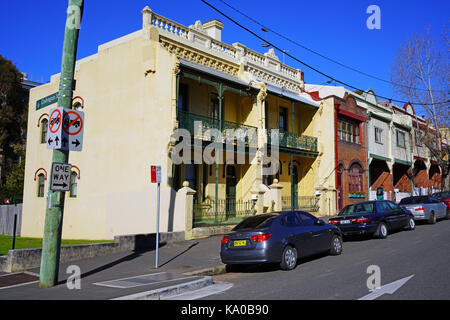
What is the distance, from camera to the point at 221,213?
1752 centimetres

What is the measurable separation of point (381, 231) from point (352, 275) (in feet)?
22.5

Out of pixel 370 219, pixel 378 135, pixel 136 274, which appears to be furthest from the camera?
pixel 378 135

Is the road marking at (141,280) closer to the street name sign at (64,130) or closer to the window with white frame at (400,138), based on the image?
the street name sign at (64,130)

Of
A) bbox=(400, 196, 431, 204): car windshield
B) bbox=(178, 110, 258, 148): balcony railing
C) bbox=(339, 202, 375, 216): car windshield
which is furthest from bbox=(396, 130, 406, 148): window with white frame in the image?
bbox=(339, 202, 375, 216): car windshield

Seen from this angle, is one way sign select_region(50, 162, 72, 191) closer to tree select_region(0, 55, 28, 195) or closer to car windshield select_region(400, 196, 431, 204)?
car windshield select_region(400, 196, 431, 204)

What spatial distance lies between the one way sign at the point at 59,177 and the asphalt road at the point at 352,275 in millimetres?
3752

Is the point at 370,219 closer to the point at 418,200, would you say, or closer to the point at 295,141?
the point at 418,200

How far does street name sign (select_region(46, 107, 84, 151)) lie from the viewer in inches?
329

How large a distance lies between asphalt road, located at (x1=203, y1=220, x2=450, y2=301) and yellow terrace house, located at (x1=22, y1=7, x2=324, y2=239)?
6.40 meters

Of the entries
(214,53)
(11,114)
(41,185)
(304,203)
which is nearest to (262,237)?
(214,53)

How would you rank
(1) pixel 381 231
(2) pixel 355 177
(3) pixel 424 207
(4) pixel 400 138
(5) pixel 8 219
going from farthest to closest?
1. (4) pixel 400 138
2. (2) pixel 355 177
3. (5) pixel 8 219
4. (3) pixel 424 207
5. (1) pixel 381 231

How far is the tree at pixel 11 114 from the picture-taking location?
32.5m

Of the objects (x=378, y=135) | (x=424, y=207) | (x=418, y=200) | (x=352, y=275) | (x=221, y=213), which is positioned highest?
(x=378, y=135)
